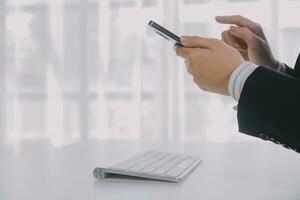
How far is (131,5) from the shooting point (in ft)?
7.02

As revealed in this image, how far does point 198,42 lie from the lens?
63cm

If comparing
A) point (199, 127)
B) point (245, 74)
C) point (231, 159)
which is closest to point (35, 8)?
point (199, 127)

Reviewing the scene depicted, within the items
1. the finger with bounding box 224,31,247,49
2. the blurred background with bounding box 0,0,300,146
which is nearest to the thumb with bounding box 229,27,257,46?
the finger with bounding box 224,31,247,49

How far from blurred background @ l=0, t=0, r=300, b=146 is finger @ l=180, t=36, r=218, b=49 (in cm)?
136

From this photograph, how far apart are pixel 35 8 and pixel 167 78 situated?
34.6 inches

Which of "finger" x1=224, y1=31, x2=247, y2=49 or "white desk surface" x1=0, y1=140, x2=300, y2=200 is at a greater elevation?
"finger" x1=224, y1=31, x2=247, y2=49

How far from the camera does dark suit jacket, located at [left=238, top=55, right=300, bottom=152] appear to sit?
21.1 inches

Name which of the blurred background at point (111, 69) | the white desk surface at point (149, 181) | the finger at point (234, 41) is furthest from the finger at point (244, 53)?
the blurred background at point (111, 69)

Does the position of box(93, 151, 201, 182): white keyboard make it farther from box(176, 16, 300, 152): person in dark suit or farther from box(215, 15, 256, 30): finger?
box(215, 15, 256, 30): finger

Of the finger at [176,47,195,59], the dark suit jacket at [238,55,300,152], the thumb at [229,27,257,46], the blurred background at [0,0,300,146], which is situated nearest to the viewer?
the dark suit jacket at [238,55,300,152]

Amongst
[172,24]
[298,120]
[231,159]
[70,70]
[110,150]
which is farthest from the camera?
[70,70]

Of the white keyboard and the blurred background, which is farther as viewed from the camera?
the blurred background

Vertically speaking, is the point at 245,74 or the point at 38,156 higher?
the point at 245,74

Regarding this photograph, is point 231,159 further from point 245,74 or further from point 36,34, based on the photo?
point 36,34
